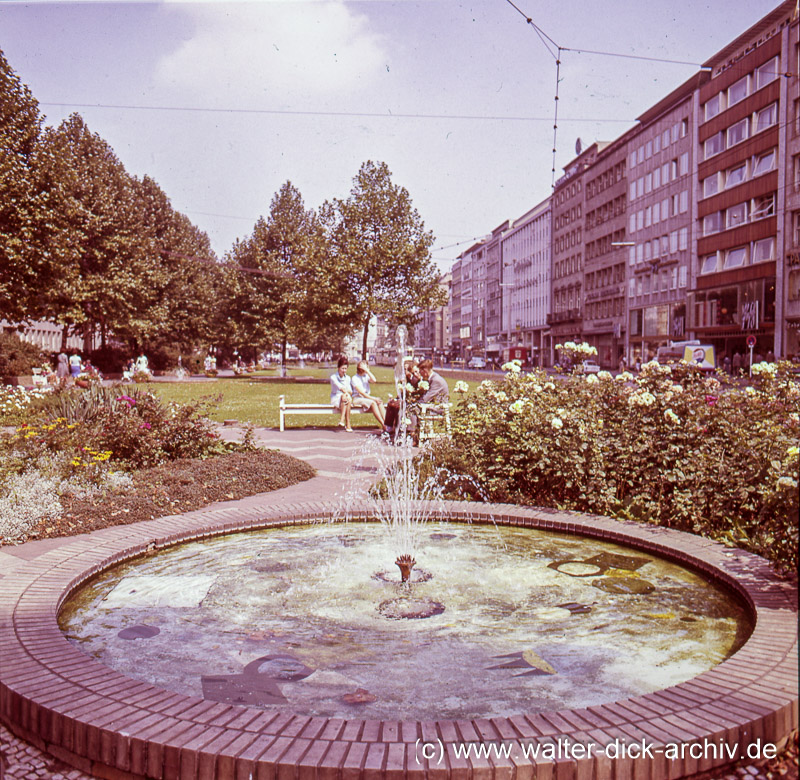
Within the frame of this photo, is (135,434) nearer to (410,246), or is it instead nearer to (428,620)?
(428,620)

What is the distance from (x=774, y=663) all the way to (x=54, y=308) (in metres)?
40.4

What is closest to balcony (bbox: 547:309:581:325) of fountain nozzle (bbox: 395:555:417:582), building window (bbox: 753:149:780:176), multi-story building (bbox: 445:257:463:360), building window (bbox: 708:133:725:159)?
building window (bbox: 708:133:725:159)

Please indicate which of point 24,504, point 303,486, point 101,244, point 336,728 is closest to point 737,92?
point 101,244

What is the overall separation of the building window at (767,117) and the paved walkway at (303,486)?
40.7m

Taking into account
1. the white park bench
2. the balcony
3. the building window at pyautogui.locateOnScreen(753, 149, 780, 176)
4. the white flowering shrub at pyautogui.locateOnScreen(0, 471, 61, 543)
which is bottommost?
the white flowering shrub at pyautogui.locateOnScreen(0, 471, 61, 543)

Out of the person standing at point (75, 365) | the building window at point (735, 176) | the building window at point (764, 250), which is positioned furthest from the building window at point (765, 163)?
the person standing at point (75, 365)

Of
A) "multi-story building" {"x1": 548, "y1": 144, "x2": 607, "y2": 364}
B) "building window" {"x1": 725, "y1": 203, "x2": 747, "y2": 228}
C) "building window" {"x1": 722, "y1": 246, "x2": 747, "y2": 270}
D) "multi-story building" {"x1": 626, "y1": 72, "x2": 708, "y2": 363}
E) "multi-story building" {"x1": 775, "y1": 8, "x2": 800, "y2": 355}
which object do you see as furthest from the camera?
"multi-story building" {"x1": 548, "y1": 144, "x2": 607, "y2": 364}

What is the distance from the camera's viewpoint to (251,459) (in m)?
Answer: 10.4

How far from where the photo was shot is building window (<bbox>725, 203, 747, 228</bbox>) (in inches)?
2003

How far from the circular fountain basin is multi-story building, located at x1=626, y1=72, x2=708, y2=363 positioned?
58908 millimetres

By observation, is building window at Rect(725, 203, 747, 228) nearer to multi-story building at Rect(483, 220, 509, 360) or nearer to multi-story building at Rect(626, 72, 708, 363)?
multi-story building at Rect(626, 72, 708, 363)

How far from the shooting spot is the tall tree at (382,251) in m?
45.5

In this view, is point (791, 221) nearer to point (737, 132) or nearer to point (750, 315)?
point (750, 315)

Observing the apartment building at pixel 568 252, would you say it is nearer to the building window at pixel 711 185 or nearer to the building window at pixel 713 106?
the building window at pixel 713 106
